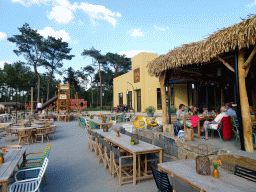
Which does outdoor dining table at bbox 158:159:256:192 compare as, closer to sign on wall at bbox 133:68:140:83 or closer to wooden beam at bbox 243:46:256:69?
wooden beam at bbox 243:46:256:69

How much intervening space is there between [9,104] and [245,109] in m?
43.2

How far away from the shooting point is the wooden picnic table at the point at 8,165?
2.34 meters

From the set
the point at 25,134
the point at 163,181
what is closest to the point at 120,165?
the point at 163,181

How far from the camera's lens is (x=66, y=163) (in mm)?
4957

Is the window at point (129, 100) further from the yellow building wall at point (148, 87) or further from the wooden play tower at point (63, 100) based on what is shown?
the wooden play tower at point (63, 100)

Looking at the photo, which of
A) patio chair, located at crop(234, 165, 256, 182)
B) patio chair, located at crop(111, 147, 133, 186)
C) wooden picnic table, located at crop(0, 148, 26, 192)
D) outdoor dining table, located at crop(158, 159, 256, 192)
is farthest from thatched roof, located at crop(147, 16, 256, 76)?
wooden picnic table, located at crop(0, 148, 26, 192)

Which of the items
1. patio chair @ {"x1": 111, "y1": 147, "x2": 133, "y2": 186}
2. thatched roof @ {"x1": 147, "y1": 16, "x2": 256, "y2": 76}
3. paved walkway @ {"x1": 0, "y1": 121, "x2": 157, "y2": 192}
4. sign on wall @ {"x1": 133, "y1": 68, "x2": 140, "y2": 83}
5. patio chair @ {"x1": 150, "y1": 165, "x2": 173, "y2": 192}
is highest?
sign on wall @ {"x1": 133, "y1": 68, "x2": 140, "y2": 83}

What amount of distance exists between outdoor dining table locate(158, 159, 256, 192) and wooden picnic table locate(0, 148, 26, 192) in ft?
7.09

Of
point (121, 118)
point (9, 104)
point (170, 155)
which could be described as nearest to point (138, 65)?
point (121, 118)

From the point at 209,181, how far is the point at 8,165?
2.99 meters

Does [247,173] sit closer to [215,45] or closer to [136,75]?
[215,45]

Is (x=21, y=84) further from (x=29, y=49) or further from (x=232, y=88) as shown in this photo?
(x=232, y=88)

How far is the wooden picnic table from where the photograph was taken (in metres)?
2.34

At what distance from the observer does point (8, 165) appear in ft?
9.38
